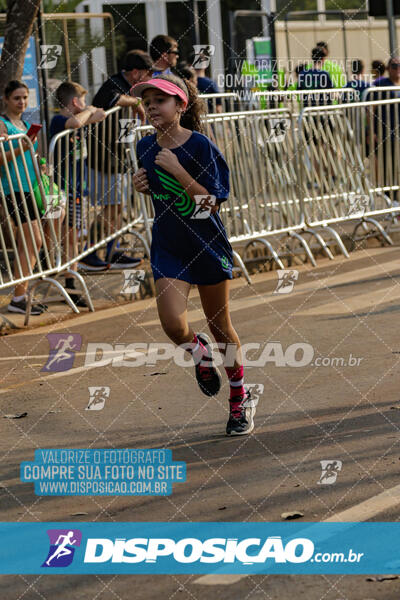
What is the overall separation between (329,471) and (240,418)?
3.02 ft

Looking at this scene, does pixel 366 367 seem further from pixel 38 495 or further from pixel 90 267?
pixel 90 267

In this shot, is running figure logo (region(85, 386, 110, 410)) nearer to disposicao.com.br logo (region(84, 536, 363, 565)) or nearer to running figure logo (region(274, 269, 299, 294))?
disposicao.com.br logo (region(84, 536, 363, 565))

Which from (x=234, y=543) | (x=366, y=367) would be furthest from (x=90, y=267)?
(x=234, y=543)

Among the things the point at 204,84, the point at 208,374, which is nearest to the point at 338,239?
the point at 204,84

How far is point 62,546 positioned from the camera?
4.77 m

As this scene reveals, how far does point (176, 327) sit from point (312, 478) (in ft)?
3.99

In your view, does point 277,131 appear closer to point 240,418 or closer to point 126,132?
point 126,132

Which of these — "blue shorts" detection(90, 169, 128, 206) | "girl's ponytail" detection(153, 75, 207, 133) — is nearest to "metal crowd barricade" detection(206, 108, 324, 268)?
"blue shorts" detection(90, 169, 128, 206)

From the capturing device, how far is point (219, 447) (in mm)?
6148

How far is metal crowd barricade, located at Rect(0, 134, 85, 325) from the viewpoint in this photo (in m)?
9.86

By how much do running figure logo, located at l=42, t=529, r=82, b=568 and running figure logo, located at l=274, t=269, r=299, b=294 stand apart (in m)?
6.37

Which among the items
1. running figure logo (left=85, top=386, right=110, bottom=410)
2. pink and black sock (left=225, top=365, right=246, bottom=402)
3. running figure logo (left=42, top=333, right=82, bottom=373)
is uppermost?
pink and black sock (left=225, top=365, right=246, bottom=402)

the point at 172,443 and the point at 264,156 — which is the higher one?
the point at 264,156

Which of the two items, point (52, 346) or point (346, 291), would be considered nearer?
point (52, 346)
